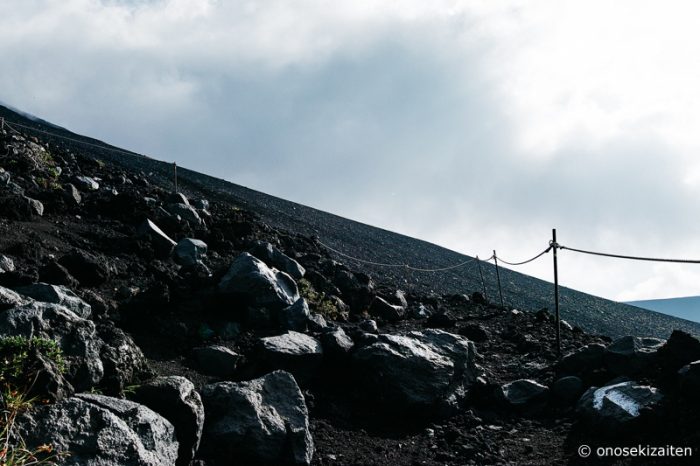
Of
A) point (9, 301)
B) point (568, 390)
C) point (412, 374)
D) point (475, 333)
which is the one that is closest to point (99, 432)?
point (9, 301)

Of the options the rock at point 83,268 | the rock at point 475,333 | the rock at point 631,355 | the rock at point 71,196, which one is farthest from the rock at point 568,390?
the rock at point 71,196

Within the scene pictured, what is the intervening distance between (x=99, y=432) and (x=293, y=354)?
8.19 ft

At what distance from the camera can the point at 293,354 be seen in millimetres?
5676

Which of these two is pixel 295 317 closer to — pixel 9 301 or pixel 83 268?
pixel 83 268

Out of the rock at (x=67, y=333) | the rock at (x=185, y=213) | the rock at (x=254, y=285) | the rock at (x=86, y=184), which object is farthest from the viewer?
the rock at (x=86, y=184)

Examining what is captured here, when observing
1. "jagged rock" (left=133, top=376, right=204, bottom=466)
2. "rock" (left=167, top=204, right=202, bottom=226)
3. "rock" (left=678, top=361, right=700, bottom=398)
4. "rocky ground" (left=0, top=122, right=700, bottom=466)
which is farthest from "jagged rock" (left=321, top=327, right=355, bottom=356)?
"rock" (left=167, top=204, right=202, bottom=226)

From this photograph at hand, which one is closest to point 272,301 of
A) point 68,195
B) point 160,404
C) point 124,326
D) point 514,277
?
point 124,326

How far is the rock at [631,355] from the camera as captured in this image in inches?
236

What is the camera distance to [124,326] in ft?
19.7

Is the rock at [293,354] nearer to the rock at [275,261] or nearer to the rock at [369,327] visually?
the rock at [369,327]

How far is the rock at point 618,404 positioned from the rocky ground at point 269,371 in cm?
2

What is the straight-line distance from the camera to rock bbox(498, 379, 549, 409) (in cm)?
609

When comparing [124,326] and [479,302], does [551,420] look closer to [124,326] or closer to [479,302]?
[124,326]

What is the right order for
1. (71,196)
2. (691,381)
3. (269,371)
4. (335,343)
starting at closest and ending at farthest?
(691,381) → (269,371) → (335,343) → (71,196)
